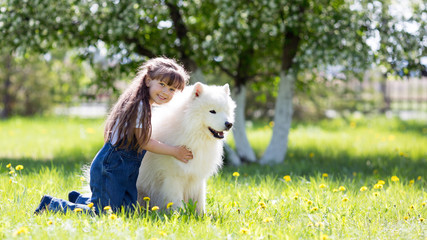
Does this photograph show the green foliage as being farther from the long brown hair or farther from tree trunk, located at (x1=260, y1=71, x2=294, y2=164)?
the long brown hair

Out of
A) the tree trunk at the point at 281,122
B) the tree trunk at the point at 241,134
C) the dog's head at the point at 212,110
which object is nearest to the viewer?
the dog's head at the point at 212,110

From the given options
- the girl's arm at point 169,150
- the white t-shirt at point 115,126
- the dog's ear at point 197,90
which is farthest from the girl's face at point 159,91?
the girl's arm at point 169,150

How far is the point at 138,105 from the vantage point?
3430 mm

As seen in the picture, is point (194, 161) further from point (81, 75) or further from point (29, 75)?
point (29, 75)

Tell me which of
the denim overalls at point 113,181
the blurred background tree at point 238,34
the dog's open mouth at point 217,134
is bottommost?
the denim overalls at point 113,181

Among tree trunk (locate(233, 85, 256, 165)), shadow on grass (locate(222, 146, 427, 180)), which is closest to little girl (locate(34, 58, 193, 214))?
shadow on grass (locate(222, 146, 427, 180))

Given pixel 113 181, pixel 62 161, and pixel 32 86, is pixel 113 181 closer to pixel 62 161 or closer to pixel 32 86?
pixel 62 161

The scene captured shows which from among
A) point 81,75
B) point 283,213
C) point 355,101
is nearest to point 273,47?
point 283,213

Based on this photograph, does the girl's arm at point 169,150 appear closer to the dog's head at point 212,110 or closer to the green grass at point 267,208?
the dog's head at point 212,110

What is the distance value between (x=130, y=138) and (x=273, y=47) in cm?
424

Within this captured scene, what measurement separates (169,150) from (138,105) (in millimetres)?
441

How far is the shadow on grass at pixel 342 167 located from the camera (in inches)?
226

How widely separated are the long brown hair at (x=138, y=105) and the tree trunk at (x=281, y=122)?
336 cm

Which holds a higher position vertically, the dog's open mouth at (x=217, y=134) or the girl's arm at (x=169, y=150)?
the dog's open mouth at (x=217, y=134)
